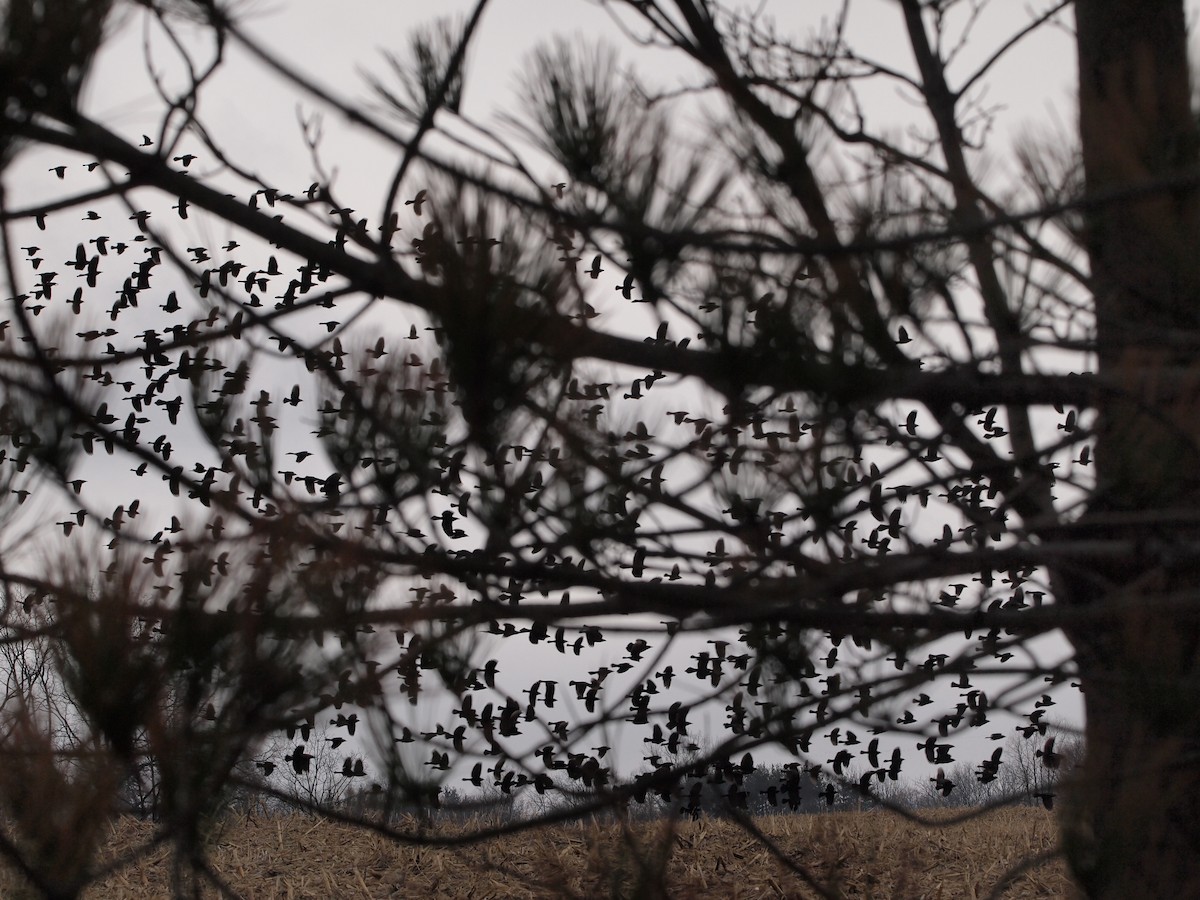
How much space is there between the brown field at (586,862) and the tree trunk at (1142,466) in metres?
2.14

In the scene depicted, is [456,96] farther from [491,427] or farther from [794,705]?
[794,705]

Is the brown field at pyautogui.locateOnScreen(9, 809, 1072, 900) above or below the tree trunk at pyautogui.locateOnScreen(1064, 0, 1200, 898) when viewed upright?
below

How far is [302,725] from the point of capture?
8.19 feet

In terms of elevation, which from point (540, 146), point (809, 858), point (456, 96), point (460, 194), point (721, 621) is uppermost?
point (456, 96)

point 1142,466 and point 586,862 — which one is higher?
point 1142,466

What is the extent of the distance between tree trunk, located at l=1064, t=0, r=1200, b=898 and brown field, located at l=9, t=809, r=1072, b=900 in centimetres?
Answer: 214

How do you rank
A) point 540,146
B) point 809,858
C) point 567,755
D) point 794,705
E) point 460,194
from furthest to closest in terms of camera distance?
1. point 809,858
2. point 567,755
3. point 794,705
4. point 540,146
5. point 460,194

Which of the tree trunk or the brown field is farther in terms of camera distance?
the brown field

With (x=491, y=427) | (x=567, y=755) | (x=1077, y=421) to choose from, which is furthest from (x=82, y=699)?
(x=1077, y=421)

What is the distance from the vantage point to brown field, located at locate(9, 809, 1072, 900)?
18.6ft

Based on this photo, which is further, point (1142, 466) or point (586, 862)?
point (586, 862)

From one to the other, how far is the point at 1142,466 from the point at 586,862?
3381mm

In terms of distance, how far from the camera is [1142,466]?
2.76 meters

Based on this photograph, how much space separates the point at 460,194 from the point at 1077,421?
229cm
